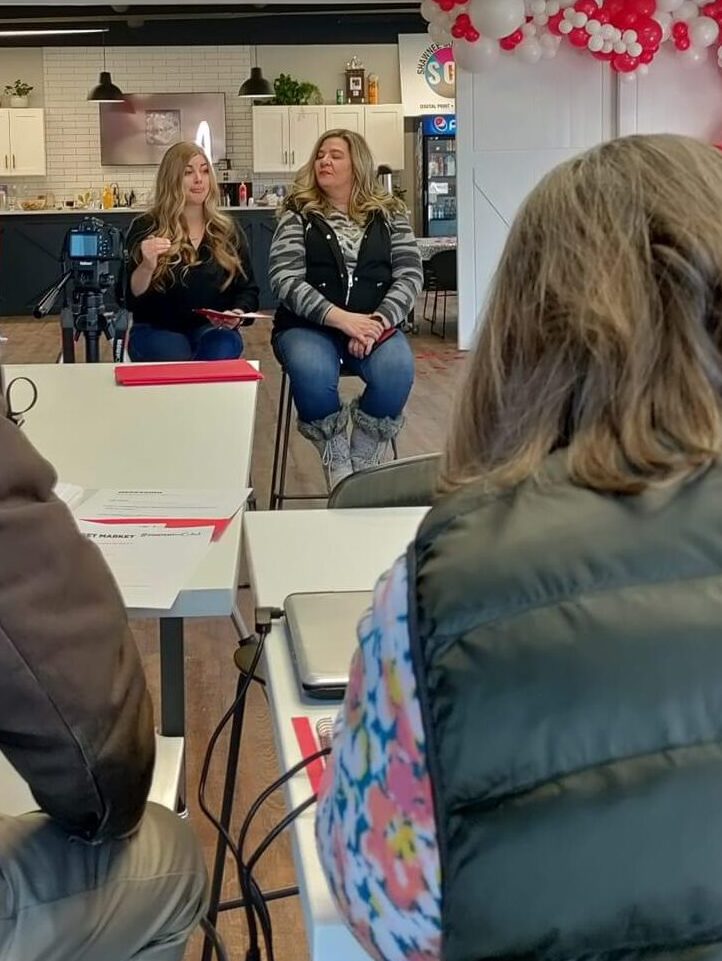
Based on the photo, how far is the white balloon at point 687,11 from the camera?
22.7ft

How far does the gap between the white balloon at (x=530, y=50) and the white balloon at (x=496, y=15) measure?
1.58ft

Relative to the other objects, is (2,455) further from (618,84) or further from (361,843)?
(618,84)

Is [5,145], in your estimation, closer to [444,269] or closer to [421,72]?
[421,72]

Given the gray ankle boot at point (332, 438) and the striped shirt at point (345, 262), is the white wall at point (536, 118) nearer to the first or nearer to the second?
the striped shirt at point (345, 262)

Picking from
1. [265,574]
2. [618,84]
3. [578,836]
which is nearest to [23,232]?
[618,84]

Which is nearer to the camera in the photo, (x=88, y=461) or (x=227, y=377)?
(x=88, y=461)

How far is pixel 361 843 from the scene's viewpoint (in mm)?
630

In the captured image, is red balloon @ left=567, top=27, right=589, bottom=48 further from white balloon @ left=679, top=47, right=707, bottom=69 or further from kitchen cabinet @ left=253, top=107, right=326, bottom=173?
kitchen cabinet @ left=253, top=107, right=326, bottom=173

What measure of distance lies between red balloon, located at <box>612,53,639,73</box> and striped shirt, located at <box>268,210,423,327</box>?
172 inches

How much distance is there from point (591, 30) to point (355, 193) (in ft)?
14.1

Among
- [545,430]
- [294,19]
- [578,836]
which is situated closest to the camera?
[578,836]

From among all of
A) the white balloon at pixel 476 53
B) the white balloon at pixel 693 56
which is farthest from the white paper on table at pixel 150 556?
the white balloon at pixel 693 56

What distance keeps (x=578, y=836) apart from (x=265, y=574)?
2.34ft

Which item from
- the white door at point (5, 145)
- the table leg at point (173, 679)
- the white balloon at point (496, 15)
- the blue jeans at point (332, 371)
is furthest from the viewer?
the white door at point (5, 145)
